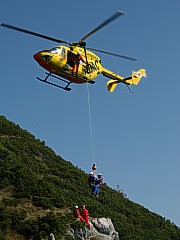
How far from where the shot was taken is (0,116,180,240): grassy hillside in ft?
88.9

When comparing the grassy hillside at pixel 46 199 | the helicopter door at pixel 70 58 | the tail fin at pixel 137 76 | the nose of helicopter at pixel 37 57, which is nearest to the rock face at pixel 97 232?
the grassy hillside at pixel 46 199

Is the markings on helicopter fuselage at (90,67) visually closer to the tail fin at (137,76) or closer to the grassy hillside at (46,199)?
the tail fin at (137,76)

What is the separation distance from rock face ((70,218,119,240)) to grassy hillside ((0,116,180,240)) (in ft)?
2.73

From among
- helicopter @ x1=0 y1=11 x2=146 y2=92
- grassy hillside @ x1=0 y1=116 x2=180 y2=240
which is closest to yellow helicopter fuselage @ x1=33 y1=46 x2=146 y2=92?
helicopter @ x1=0 y1=11 x2=146 y2=92

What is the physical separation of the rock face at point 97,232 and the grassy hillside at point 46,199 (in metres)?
0.83

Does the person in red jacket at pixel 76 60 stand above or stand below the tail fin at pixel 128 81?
below

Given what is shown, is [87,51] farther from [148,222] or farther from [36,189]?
[148,222]

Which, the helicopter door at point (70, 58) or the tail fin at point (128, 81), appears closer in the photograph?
the helicopter door at point (70, 58)

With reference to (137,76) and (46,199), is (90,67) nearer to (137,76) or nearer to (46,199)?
(137,76)

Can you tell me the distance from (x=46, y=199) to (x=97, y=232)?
13.8 feet

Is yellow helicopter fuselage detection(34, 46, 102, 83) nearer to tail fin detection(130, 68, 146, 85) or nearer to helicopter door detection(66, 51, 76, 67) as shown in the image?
helicopter door detection(66, 51, 76, 67)

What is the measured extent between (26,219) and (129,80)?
35.3 ft

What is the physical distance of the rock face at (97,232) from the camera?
2750cm

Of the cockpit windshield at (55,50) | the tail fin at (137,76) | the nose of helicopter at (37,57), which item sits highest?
the tail fin at (137,76)
